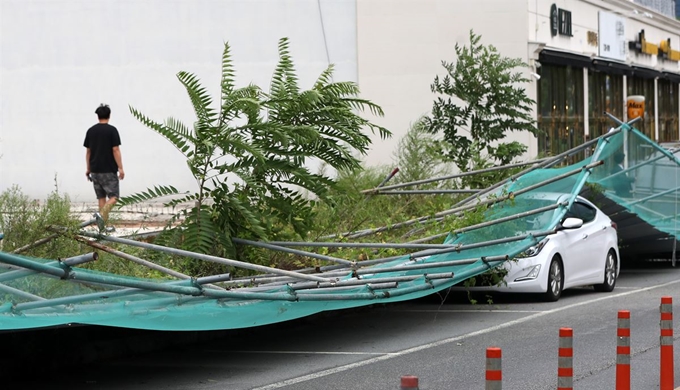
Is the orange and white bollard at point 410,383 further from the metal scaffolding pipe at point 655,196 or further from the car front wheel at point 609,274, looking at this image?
the metal scaffolding pipe at point 655,196

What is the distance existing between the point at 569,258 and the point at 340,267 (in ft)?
15.4

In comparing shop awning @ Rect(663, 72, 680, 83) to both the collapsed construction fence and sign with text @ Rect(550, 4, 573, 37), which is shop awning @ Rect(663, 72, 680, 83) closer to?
sign with text @ Rect(550, 4, 573, 37)

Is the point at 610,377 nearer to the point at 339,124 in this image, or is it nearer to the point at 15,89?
the point at 339,124

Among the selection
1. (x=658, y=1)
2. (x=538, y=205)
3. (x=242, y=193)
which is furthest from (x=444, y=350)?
(x=658, y=1)

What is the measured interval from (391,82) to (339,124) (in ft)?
54.5

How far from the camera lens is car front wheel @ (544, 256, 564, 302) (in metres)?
15.6

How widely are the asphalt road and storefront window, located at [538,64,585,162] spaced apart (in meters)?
16.4

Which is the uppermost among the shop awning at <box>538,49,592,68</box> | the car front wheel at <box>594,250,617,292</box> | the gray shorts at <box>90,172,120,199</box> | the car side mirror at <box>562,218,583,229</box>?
the shop awning at <box>538,49,592,68</box>

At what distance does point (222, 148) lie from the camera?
41.8ft

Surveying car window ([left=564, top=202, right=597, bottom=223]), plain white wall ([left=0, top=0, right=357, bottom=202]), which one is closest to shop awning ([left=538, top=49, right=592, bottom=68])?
plain white wall ([left=0, top=0, right=357, bottom=202])

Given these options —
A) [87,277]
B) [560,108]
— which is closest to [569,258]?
[87,277]

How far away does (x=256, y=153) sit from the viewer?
488 inches

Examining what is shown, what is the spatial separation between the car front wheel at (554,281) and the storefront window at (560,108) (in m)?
15.2

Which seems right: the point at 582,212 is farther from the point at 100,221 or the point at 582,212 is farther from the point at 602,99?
the point at 602,99
